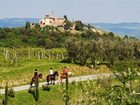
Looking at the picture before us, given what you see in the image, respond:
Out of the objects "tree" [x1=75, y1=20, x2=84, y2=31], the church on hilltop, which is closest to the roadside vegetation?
"tree" [x1=75, y1=20, x2=84, y2=31]

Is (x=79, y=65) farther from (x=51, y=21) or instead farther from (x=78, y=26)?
(x=51, y=21)

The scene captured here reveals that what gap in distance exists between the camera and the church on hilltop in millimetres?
165325

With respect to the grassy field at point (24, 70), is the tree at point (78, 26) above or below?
below

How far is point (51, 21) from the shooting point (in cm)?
17500

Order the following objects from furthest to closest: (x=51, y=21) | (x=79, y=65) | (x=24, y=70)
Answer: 1. (x=51, y=21)
2. (x=79, y=65)
3. (x=24, y=70)

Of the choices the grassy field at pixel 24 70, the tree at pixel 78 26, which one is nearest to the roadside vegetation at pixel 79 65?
the grassy field at pixel 24 70

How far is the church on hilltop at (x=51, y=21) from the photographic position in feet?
542

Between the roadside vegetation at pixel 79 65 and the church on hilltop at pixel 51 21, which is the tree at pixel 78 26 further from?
the roadside vegetation at pixel 79 65

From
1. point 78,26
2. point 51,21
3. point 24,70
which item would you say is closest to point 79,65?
point 24,70

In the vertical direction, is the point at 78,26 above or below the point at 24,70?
below

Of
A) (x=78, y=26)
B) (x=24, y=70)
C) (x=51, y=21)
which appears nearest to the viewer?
(x=24, y=70)

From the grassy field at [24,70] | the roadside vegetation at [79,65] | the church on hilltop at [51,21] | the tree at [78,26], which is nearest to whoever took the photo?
the roadside vegetation at [79,65]

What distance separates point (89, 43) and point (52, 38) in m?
49.5

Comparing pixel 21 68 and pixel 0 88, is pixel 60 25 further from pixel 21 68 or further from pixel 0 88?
pixel 0 88
